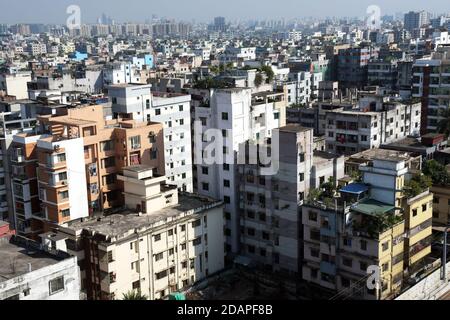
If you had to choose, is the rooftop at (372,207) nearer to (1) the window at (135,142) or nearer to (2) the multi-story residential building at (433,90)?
(1) the window at (135,142)

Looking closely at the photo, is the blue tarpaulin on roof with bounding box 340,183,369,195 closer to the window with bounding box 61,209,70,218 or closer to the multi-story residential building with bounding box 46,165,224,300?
the multi-story residential building with bounding box 46,165,224,300

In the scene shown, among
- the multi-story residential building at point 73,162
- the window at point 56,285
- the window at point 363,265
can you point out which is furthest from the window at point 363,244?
the window at point 56,285

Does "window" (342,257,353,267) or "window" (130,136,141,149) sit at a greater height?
"window" (130,136,141,149)

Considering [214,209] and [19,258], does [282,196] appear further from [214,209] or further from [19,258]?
[19,258]

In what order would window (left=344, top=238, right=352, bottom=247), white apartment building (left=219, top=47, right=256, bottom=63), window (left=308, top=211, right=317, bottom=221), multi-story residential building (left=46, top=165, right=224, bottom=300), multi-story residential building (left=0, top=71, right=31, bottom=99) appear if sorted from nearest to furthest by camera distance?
multi-story residential building (left=46, top=165, right=224, bottom=300), window (left=344, top=238, right=352, bottom=247), window (left=308, top=211, right=317, bottom=221), multi-story residential building (left=0, top=71, right=31, bottom=99), white apartment building (left=219, top=47, right=256, bottom=63)

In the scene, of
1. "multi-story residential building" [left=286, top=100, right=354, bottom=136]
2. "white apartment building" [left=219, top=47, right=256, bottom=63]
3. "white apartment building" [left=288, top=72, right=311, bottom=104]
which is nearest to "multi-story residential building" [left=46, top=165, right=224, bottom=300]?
"multi-story residential building" [left=286, top=100, right=354, bottom=136]

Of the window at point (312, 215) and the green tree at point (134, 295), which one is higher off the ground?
the window at point (312, 215)

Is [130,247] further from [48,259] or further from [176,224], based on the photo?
[48,259]
